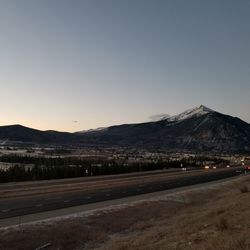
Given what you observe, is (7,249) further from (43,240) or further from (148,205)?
(148,205)

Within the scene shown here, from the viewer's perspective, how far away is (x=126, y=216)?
27.6 meters

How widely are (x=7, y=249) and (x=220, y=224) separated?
837 cm

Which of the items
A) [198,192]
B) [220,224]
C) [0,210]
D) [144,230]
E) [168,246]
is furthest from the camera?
[198,192]

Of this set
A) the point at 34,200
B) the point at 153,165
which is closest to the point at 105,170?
the point at 153,165

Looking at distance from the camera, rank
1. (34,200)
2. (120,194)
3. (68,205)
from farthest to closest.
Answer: (120,194), (34,200), (68,205)

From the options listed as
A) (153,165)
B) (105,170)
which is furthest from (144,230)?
(153,165)

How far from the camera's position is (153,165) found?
109625mm

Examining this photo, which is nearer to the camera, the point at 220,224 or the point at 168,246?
the point at 168,246

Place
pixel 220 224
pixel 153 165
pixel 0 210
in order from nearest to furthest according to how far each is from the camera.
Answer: pixel 220 224 → pixel 0 210 → pixel 153 165

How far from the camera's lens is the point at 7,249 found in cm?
1756

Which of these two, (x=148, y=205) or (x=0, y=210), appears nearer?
(x=0, y=210)

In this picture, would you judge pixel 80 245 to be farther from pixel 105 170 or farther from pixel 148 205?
pixel 105 170

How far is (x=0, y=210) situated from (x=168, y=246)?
46.1ft

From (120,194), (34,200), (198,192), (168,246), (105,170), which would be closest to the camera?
(168,246)
